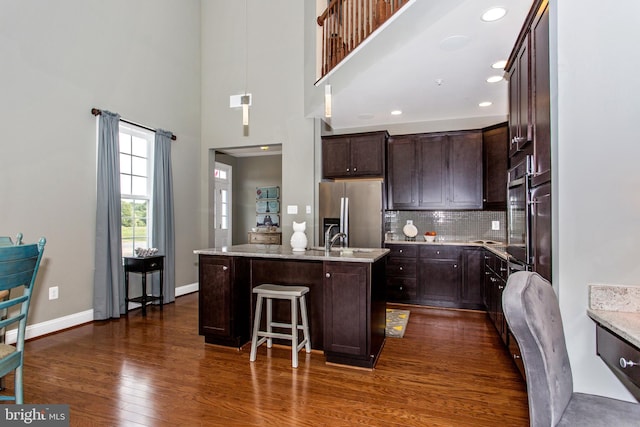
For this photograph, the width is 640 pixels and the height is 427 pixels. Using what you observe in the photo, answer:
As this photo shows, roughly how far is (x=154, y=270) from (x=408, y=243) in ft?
11.5

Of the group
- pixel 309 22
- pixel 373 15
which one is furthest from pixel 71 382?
pixel 309 22

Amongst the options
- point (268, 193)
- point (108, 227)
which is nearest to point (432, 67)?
point (108, 227)

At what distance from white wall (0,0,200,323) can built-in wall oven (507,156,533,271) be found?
175 inches

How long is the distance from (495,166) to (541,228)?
9.65 ft

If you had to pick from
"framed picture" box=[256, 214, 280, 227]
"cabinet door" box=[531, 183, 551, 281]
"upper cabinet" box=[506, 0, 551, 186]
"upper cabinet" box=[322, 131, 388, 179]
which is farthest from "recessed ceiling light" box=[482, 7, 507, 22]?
"framed picture" box=[256, 214, 280, 227]

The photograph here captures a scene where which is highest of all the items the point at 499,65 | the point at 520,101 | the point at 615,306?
the point at 499,65

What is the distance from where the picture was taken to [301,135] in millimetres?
5434

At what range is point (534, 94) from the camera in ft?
7.11

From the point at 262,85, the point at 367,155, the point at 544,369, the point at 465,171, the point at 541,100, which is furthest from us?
the point at 262,85

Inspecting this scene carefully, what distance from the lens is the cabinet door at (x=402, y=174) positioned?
5098mm

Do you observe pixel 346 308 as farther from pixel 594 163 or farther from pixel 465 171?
pixel 465 171

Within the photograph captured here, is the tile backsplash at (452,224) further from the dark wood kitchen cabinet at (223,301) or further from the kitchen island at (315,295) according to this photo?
the dark wood kitchen cabinet at (223,301)

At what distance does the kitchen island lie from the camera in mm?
2791

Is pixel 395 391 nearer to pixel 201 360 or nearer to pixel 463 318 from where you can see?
pixel 201 360
